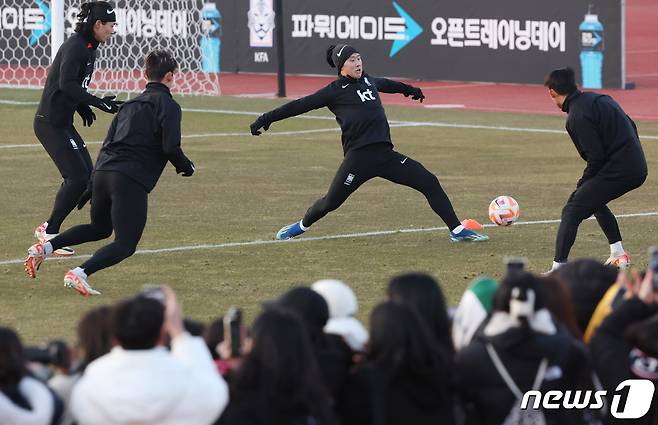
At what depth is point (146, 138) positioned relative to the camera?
1235 cm

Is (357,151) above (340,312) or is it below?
below

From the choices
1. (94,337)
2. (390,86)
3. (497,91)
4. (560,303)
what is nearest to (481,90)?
(497,91)

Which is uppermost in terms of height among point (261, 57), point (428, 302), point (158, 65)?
point (158, 65)

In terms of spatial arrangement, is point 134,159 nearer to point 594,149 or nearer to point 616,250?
point 594,149

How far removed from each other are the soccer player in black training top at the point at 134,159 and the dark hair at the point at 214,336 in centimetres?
526

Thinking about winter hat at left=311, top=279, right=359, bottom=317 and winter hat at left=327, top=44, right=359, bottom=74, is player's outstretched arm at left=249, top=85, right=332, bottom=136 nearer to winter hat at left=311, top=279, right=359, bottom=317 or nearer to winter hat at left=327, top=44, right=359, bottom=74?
winter hat at left=327, top=44, right=359, bottom=74

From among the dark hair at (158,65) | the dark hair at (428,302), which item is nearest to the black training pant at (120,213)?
the dark hair at (158,65)

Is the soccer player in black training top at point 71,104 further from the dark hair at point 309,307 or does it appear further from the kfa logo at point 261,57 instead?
the kfa logo at point 261,57

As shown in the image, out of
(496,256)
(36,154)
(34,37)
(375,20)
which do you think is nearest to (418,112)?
(375,20)

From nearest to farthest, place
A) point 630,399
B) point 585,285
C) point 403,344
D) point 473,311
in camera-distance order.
→ point 403,344
point 630,399
point 473,311
point 585,285

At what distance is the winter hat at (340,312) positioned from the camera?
723cm

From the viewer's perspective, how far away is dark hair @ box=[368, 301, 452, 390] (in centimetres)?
Answer: 659

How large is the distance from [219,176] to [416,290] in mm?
13357

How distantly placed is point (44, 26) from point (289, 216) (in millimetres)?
21637
